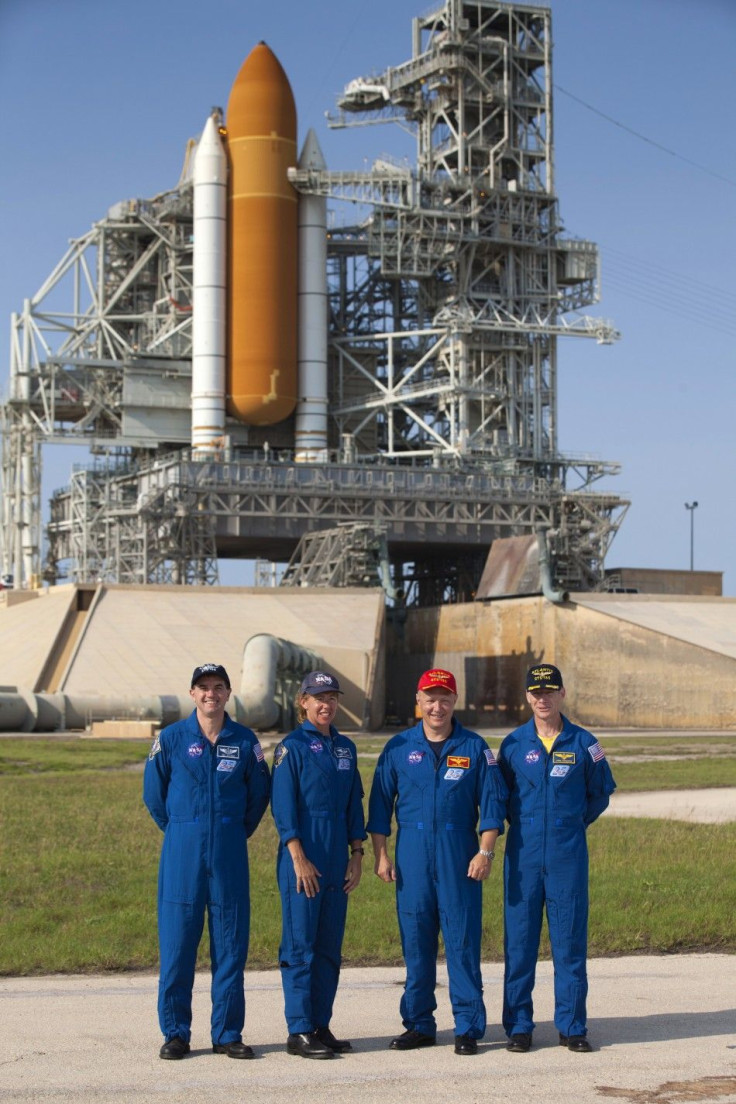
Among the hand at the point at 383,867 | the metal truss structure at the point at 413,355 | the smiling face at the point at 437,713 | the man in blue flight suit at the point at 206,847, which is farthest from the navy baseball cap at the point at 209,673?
the metal truss structure at the point at 413,355

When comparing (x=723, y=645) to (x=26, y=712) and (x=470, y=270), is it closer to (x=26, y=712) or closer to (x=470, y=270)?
(x=26, y=712)

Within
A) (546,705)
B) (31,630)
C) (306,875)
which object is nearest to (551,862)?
(546,705)

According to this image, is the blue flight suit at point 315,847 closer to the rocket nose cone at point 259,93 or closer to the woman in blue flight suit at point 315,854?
the woman in blue flight suit at point 315,854

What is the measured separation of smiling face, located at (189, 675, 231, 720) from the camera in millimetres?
9133

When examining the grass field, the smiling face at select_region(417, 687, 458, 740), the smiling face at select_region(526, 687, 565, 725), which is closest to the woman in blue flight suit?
the smiling face at select_region(417, 687, 458, 740)

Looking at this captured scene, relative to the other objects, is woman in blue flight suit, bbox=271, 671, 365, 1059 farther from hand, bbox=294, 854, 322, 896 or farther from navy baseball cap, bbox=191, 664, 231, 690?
navy baseball cap, bbox=191, 664, 231, 690

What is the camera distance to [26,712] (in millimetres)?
38969

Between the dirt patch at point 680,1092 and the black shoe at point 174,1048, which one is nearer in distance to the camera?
the dirt patch at point 680,1092

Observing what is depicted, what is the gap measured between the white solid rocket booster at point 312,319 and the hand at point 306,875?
62786 millimetres

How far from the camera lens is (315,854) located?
9.05m

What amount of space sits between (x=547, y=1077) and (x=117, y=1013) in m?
2.81

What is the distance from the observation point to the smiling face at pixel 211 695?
9.13 metres

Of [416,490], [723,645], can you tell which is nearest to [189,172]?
[416,490]

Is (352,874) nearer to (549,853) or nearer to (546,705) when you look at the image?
(549,853)
